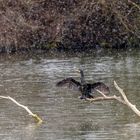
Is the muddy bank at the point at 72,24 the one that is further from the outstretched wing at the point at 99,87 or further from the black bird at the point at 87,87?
the outstretched wing at the point at 99,87

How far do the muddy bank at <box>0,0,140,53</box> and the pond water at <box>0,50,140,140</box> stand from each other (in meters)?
2.55

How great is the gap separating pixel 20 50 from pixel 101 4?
397 cm

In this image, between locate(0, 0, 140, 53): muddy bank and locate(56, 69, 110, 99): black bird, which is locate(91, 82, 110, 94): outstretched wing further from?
locate(0, 0, 140, 53): muddy bank

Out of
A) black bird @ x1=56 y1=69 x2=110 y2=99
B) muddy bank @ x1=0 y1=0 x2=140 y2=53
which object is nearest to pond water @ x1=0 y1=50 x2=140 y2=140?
black bird @ x1=56 y1=69 x2=110 y2=99

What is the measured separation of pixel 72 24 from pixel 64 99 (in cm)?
1493

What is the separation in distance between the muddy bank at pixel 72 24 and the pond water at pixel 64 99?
2555mm

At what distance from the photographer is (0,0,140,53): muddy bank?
3212cm

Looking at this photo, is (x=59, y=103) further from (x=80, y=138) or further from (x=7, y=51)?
(x=7, y=51)

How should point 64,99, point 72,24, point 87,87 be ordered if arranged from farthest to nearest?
point 72,24 < point 64,99 < point 87,87

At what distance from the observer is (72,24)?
108 ft

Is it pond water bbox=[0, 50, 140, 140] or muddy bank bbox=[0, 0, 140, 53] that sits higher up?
pond water bbox=[0, 50, 140, 140]

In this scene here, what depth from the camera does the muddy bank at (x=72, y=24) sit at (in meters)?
32.1

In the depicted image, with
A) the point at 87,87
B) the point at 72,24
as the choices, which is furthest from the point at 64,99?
the point at 72,24

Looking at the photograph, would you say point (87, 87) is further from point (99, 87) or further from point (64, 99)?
point (64, 99)
